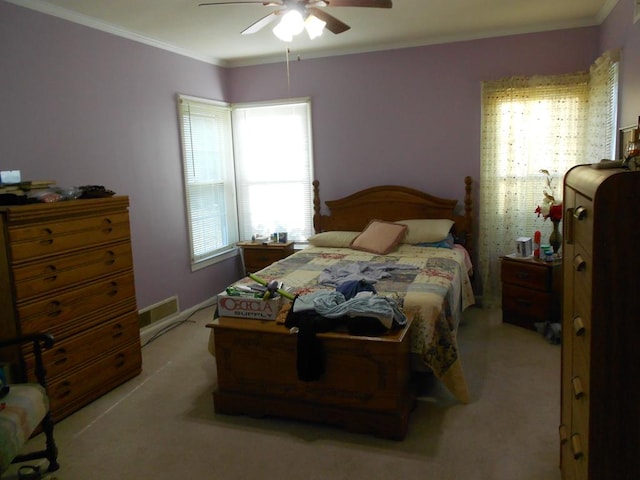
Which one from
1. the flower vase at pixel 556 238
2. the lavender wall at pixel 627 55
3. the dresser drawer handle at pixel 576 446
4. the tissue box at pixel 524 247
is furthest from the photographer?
the tissue box at pixel 524 247

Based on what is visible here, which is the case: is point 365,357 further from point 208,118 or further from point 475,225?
point 208,118

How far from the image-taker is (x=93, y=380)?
9.96ft

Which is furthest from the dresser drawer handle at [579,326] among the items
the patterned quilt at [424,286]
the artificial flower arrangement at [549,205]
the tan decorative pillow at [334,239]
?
the tan decorative pillow at [334,239]

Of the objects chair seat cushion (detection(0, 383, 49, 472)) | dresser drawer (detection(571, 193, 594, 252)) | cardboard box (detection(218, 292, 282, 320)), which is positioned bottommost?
chair seat cushion (detection(0, 383, 49, 472))

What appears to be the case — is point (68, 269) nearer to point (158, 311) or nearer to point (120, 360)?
point (120, 360)

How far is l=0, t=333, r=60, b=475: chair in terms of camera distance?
202 cm

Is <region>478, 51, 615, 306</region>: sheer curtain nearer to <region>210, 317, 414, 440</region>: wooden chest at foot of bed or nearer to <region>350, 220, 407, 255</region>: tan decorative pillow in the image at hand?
<region>350, 220, 407, 255</region>: tan decorative pillow

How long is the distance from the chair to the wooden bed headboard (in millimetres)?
3163

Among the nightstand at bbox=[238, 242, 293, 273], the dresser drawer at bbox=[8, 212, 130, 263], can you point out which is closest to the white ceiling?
the dresser drawer at bbox=[8, 212, 130, 263]

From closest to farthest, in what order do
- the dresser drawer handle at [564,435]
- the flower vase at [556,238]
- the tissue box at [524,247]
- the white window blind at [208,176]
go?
the dresser drawer handle at [564,435], the flower vase at [556,238], the tissue box at [524,247], the white window blind at [208,176]

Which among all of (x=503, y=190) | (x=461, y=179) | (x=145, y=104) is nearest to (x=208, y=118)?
(x=145, y=104)

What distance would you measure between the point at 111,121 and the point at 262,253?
1960 mm

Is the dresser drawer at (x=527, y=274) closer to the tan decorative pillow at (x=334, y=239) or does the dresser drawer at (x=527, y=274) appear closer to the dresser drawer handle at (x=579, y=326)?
the tan decorative pillow at (x=334, y=239)

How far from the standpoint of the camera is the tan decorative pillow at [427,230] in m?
4.30
